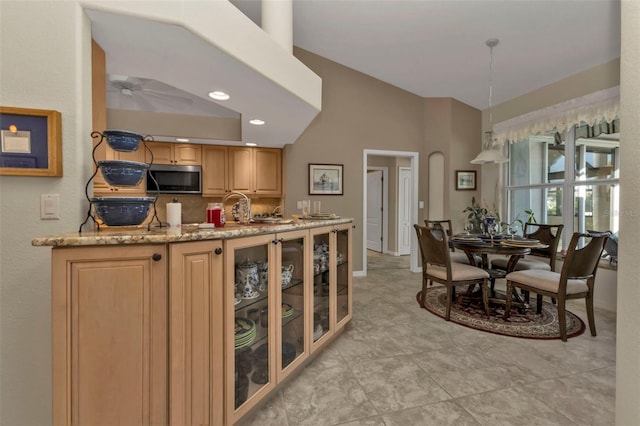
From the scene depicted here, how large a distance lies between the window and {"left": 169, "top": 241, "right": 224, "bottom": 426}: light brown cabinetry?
446 centimetres

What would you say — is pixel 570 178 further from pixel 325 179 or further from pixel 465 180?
pixel 325 179

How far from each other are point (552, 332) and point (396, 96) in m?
3.92

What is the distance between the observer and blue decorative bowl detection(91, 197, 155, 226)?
1.33 meters

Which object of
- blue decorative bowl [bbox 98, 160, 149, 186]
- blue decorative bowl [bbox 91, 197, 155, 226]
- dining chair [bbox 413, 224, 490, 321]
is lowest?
dining chair [bbox 413, 224, 490, 321]

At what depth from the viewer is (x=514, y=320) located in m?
2.92

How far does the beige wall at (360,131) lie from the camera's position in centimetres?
456

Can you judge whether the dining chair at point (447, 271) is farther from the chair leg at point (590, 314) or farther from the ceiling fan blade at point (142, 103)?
the ceiling fan blade at point (142, 103)

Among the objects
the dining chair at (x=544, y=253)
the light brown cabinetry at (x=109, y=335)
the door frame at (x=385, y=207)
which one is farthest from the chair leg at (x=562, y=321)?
the door frame at (x=385, y=207)

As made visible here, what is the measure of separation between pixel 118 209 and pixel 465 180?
509 centimetres

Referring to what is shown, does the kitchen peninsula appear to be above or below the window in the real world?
below

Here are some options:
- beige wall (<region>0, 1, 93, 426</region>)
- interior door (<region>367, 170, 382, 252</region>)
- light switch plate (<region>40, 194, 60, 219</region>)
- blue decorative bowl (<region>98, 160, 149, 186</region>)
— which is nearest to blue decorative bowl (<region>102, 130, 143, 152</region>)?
blue decorative bowl (<region>98, 160, 149, 186</region>)

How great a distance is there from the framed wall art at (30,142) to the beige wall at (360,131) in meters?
3.23

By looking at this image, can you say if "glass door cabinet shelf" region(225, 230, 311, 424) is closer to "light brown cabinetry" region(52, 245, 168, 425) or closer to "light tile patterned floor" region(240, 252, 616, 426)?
"light tile patterned floor" region(240, 252, 616, 426)

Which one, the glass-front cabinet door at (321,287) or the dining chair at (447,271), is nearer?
the glass-front cabinet door at (321,287)
